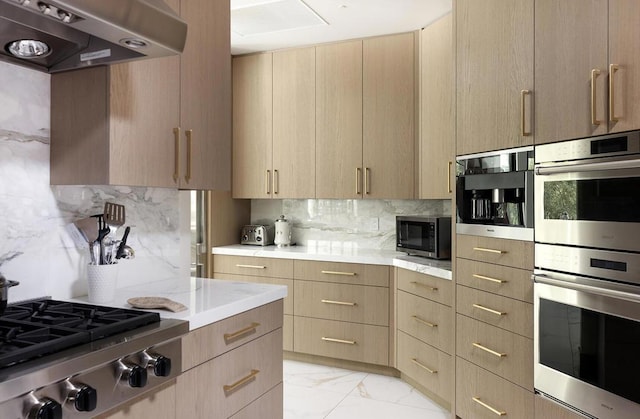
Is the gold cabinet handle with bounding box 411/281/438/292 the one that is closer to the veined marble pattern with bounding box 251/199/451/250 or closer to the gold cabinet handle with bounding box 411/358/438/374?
the gold cabinet handle with bounding box 411/358/438/374

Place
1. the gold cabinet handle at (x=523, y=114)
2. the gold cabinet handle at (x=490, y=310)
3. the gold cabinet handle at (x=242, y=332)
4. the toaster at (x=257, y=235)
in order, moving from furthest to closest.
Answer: the toaster at (x=257, y=235) → the gold cabinet handle at (x=490, y=310) → the gold cabinet handle at (x=523, y=114) → the gold cabinet handle at (x=242, y=332)

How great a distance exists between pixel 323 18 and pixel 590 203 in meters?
2.26

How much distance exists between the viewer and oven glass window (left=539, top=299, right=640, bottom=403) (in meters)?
1.80

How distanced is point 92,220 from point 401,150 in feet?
7.88

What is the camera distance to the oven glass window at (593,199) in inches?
70.5

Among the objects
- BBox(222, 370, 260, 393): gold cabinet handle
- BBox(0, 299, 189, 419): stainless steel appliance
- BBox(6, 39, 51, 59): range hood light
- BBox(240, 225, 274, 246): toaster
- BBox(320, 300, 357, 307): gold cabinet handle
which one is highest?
BBox(6, 39, 51, 59): range hood light

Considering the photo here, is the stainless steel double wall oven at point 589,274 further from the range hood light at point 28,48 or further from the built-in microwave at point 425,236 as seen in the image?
the range hood light at point 28,48

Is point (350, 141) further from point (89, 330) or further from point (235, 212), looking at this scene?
point (89, 330)

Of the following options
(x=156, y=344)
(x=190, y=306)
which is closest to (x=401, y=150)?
(x=190, y=306)

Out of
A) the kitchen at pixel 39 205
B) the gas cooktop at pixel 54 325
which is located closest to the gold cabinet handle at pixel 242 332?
the gas cooktop at pixel 54 325

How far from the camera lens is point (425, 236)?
11.3 ft

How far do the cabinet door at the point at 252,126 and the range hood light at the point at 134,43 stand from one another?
2668mm

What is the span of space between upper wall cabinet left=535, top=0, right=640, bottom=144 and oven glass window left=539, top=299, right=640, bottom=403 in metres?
0.73

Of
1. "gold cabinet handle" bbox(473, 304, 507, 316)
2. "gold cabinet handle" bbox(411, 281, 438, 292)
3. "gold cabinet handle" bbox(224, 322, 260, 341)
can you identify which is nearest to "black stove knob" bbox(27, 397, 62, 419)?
"gold cabinet handle" bbox(224, 322, 260, 341)
